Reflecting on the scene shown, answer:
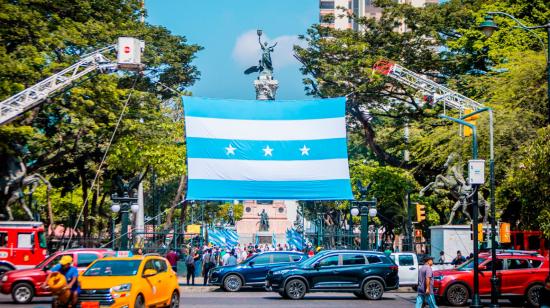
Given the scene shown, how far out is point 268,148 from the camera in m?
32.6

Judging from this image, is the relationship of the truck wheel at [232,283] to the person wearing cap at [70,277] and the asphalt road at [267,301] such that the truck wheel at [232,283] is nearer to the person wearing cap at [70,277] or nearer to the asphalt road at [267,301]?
the asphalt road at [267,301]

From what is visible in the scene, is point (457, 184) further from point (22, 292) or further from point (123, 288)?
point (123, 288)

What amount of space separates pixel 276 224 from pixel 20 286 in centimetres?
8936

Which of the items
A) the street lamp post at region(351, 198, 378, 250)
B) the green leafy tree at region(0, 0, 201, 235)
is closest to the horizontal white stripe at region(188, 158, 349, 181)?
the street lamp post at region(351, 198, 378, 250)

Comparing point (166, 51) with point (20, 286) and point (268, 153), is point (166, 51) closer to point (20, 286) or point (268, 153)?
point (268, 153)

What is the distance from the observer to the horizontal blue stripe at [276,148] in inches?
1262

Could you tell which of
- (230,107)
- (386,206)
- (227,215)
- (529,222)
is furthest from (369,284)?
(227,215)

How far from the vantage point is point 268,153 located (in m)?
32.6

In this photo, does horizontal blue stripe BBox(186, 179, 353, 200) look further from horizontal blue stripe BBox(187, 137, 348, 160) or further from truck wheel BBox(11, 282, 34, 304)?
truck wheel BBox(11, 282, 34, 304)

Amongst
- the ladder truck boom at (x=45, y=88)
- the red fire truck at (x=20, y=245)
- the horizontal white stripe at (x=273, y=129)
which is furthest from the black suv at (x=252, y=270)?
the ladder truck boom at (x=45, y=88)

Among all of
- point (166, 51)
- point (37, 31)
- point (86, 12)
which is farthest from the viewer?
point (166, 51)

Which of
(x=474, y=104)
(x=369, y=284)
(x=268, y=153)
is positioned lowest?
(x=369, y=284)

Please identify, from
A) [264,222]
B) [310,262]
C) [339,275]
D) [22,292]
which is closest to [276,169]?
[310,262]

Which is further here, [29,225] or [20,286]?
[29,225]
